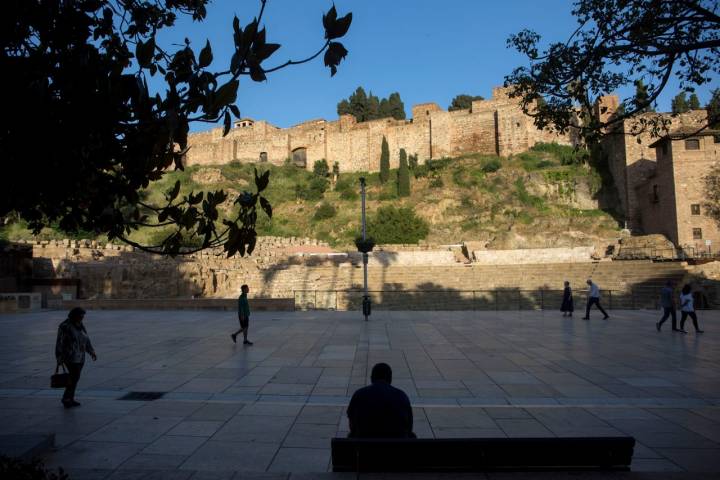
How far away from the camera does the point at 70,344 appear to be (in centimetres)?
622

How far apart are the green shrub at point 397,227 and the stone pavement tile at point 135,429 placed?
124ft

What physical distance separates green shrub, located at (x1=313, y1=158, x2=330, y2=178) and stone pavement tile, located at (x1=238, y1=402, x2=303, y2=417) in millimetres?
61283

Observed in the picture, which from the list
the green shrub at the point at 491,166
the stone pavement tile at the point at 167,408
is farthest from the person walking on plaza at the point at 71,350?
the green shrub at the point at 491,166

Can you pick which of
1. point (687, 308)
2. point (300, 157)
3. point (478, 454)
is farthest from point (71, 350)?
point (300, 157)

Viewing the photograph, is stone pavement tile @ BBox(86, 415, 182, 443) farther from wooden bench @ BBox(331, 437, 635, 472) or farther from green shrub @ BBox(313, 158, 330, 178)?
green shrub @ BBox(313, 158, 330, 178)

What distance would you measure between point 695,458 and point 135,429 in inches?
221

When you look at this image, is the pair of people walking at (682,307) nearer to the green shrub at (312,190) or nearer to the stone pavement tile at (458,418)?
the stone pavement tile at (458,418)

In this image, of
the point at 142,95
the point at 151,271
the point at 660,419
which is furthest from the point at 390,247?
the point at 142,95

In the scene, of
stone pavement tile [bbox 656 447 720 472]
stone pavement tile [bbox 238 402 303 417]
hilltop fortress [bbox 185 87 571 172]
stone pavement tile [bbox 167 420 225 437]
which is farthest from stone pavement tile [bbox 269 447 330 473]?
hilltop fortress [bbox 185 87 571 172]

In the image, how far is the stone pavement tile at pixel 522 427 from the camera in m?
4.98

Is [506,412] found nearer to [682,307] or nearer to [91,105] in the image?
[91,105]

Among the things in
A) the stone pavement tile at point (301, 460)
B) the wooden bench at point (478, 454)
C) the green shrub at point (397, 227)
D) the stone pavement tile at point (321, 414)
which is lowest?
the stone pavement tile at point (321, 414)

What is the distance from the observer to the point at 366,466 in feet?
12.1

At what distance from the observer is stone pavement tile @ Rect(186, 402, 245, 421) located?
5656 mm
